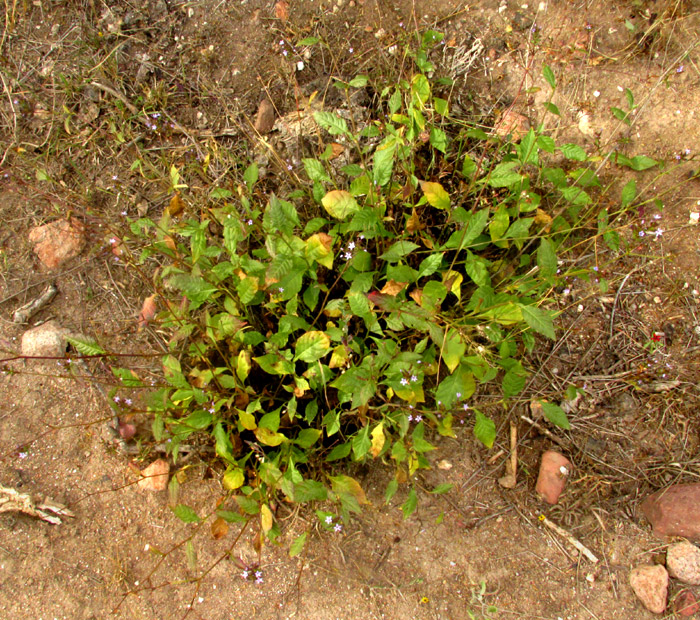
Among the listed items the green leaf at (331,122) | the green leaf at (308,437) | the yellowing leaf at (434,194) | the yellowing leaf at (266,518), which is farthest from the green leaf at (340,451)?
the green leaf at (331,122)

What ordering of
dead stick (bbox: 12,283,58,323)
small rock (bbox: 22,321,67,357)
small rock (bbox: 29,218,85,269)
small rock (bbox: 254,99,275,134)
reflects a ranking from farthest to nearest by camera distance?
small rock (bbox: 254,99,275,134) → small rock (bbox: 29,218,85,269) → dead stick (bbox: 12,283,58,323) → small rock (bbox: 22,321,67,357)

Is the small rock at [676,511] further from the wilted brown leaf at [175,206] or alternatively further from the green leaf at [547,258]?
the wilted brown leaf at [175,206]

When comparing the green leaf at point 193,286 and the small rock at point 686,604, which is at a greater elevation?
the green leaf at point 193,286

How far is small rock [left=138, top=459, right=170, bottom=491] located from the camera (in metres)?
2.18

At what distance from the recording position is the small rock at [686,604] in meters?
1.92

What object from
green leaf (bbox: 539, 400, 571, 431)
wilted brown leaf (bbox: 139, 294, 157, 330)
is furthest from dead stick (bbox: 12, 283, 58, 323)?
green leaf (bbox: 539, 400, 571, 431)

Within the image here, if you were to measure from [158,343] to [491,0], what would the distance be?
265 centimetres

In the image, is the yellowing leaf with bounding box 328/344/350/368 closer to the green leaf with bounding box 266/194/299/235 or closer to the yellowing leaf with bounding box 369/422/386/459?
the yellowing leaf with bounding box 369/422/386/459

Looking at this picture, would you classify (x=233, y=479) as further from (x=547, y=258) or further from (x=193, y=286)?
(x=547, y=258)

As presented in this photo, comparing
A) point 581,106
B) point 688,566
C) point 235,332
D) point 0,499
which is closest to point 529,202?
point 581,106

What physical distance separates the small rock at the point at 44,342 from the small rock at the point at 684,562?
114 inches

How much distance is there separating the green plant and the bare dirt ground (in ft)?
0.91

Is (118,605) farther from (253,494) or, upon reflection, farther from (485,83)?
(485,83)

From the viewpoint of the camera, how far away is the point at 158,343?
2.37 metres
